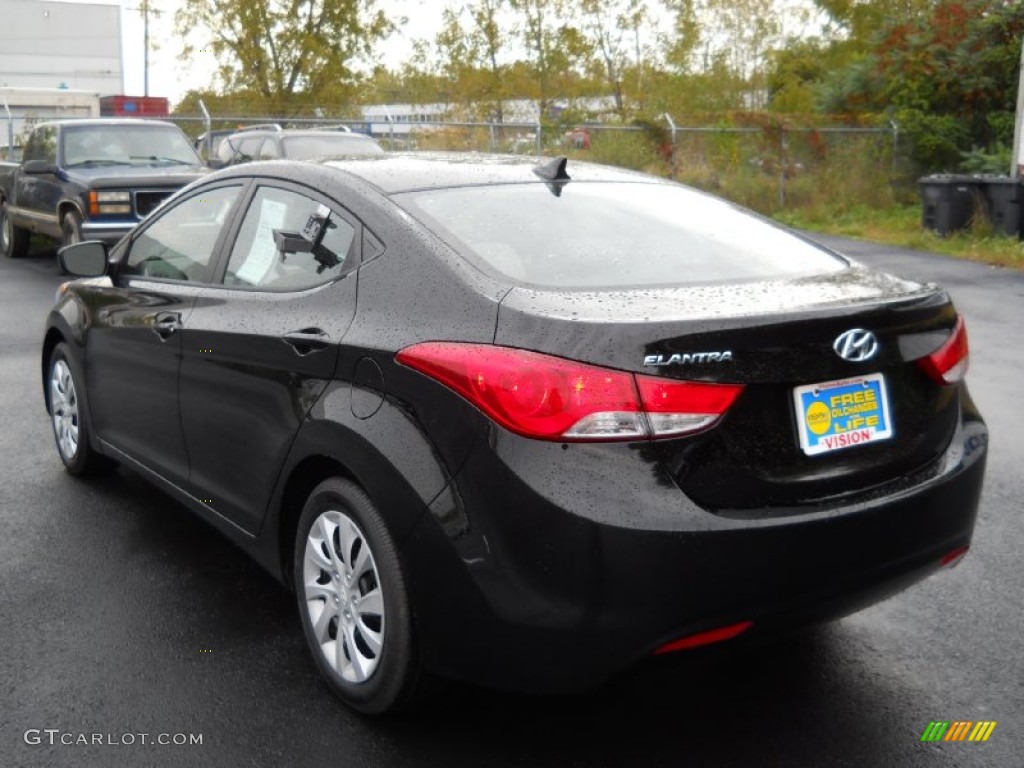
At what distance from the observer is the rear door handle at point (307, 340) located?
3.53m

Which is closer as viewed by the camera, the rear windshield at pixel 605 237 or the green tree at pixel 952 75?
the rear windshield at pixel 605 237

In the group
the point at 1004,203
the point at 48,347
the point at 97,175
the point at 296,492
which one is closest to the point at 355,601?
the point at 296,492

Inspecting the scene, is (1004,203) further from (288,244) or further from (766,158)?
(288,244)

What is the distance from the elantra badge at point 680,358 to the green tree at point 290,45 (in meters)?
35.3

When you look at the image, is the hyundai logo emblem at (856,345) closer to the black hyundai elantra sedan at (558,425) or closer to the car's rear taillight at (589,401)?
the black hyundai elantra sedan at (558,425)

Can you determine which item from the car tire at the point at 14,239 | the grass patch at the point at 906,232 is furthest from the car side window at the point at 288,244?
the car tire at the point at 14,239

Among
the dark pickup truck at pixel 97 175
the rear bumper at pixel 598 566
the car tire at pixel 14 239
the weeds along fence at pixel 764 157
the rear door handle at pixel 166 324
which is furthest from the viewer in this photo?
the weeds along fence at pixel 764 157

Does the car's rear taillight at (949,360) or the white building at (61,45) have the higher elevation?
the white building at (61,45)

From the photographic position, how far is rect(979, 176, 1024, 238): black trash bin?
17.3m

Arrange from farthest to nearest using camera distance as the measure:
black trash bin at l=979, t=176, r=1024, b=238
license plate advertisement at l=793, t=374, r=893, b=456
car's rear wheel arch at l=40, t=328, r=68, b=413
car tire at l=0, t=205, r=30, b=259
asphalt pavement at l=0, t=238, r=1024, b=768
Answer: black trash bin at l=979, t=176, r=1024, b=238, car tire at l=0, t=205, r=30, b=259, car's rear wheel arch at l=40, t=328, r=68, b=413, asphalt pavement at l=0, t=238, r=1024, b=768, license plate advertisement at l=793, t=374, r=893, b=456

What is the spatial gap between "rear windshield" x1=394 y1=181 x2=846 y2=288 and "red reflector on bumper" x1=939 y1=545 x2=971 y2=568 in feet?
3.02

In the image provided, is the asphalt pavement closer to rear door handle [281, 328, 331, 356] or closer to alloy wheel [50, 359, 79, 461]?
alloy wheel [50, 359, 79, 461]

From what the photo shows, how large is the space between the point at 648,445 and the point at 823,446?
1.71ft

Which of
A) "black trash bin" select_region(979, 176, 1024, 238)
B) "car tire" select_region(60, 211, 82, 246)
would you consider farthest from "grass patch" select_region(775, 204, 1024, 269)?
"car tire" select_region(60, 211, 82, 246)
